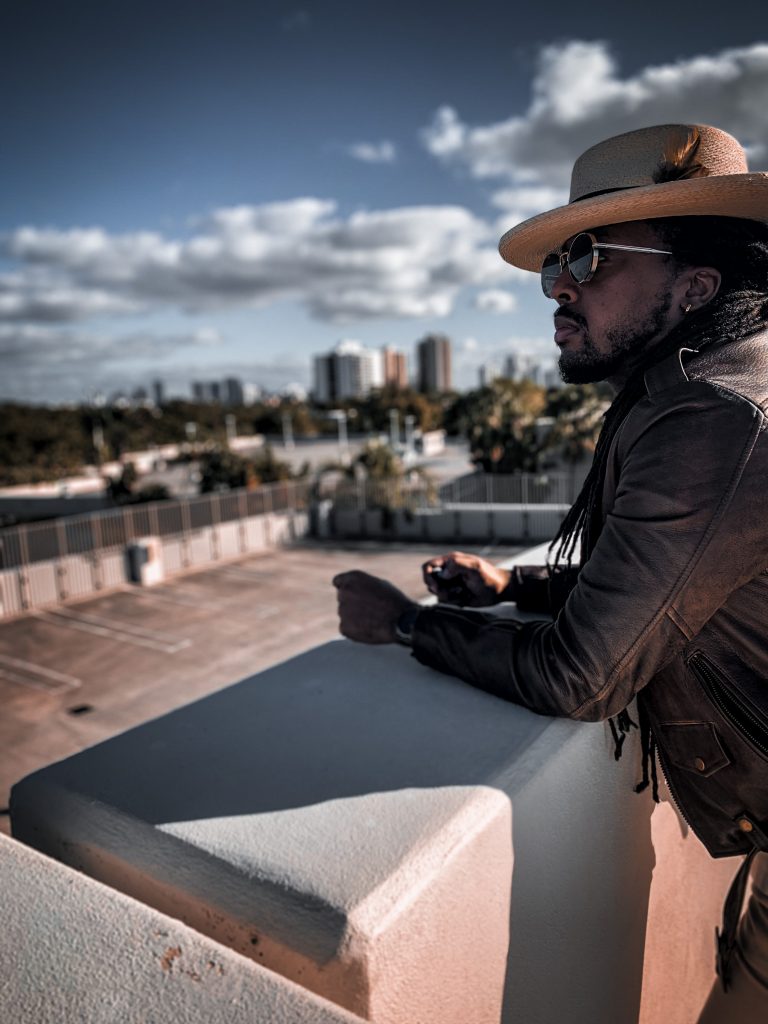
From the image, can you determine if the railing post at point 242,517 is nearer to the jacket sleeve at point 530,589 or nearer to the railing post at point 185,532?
the railing post at point 185,532

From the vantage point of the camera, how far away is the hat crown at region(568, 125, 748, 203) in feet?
4.59

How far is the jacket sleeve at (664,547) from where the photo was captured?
113 cm

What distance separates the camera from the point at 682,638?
1.20 m

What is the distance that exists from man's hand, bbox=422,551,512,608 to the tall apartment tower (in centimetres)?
14221

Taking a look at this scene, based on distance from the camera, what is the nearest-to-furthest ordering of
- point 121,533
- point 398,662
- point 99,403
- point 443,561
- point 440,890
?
point 440,890
point 398,662
point 443,561
point 121,533
point 99,403

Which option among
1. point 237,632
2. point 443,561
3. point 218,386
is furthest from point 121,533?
point 218,386

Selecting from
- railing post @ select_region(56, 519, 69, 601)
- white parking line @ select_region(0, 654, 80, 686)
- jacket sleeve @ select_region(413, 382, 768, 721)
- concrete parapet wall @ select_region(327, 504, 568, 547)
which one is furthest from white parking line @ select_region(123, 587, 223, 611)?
jacket sleeve @ select_region(413, 382, 768, 721)

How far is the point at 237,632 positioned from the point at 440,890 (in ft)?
50.9

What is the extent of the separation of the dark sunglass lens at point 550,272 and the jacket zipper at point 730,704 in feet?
2.83

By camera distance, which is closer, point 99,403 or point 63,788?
point 63,788

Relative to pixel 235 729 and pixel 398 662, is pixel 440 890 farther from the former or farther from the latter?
pixel 398 662

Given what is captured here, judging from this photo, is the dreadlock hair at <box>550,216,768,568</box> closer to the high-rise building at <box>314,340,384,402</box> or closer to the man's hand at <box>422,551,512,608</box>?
the man's hand at <box>422,551,512,608</box>

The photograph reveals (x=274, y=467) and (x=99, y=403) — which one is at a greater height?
(x=99, y=403)

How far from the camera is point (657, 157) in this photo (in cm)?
142
